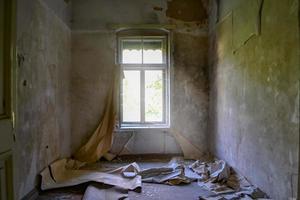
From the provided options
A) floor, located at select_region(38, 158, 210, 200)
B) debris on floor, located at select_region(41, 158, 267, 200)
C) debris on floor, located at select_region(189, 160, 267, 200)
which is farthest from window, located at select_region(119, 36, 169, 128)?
floor, located at select_region(38, 158, 210, 200)

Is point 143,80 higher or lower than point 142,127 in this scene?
higher

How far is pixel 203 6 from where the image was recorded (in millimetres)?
5285

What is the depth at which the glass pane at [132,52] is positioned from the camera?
534 centimetres

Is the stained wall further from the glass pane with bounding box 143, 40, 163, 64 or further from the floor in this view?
the floor

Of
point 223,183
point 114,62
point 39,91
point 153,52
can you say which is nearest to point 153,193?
point 223,183

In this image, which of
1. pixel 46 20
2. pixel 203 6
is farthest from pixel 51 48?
pixel 203 6

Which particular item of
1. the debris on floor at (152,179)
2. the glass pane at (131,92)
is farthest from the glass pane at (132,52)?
the debris on floor at (152,179)

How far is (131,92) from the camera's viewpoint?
17.6ft

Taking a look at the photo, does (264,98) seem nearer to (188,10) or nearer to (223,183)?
(223,183)

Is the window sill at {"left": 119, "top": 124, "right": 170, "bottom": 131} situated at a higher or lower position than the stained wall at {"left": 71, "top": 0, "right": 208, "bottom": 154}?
lower

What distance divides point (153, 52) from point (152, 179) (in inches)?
98.1

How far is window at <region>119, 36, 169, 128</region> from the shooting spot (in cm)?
534

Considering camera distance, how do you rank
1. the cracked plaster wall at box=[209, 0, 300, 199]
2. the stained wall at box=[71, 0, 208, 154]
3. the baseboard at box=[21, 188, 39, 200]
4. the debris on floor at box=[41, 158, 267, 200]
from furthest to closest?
1. the stained wall at box=[71, 0, 208, 154]
2. the debris on floor at box=[41, 158, 267, 200]
3. the baseboard at box=[21, 188, 39, 200]
4. the cracked plaster wall at box=[209, 0, 300, 199]

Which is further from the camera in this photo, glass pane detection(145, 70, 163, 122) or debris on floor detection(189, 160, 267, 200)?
glass pane detection(145, 70, 163, 122)
